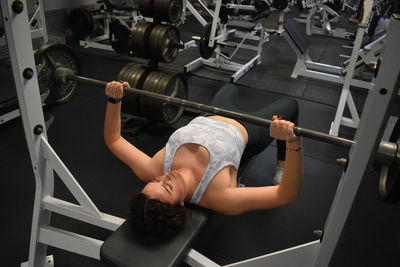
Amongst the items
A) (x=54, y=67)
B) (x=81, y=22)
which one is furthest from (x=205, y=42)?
(x=54, y=67)

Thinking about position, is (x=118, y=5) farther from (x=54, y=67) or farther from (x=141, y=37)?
(x=54, y=67)

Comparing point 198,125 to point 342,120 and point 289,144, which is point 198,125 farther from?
point 342,120

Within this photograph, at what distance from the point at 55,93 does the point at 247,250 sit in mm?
1370

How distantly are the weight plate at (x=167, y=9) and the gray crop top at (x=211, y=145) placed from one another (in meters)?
1.50

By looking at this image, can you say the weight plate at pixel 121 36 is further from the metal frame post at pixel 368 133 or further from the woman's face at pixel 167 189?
the metal frame post at pixel 368 133

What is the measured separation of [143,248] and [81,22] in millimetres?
4653

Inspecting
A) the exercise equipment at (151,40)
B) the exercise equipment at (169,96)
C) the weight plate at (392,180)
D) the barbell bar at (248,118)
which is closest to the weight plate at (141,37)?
the exercise equipment at (151,40)

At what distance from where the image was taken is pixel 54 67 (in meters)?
1.63

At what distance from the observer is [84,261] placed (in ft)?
5.55

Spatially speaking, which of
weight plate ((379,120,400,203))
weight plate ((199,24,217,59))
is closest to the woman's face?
weight plate ((379,120,400,203))

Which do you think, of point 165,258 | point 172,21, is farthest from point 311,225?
point 172,21

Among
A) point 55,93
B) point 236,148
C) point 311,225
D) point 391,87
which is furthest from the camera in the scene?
point 311,225

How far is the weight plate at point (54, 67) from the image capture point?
1563 mm

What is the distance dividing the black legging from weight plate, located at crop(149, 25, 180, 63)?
3.03 ft
